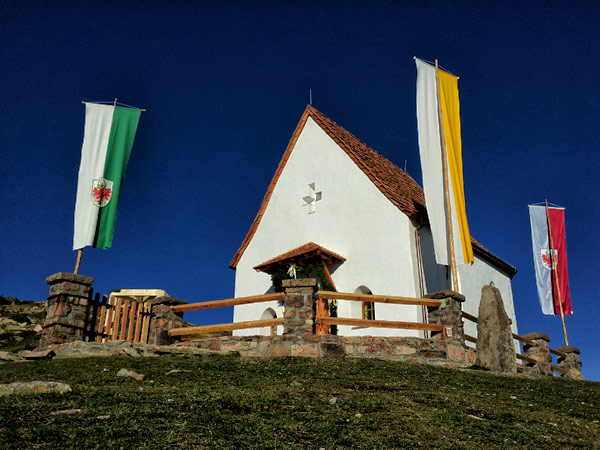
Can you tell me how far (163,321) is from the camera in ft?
44.7

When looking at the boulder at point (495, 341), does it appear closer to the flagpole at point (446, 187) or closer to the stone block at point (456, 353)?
the stone block at point (456, 353)

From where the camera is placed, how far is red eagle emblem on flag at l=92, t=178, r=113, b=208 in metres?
14.6

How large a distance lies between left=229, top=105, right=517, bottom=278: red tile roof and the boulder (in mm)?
5764

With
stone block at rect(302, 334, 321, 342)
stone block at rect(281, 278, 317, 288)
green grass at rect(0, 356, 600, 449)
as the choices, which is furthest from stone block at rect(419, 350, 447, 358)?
stone block at rect(281, 278, 317, 288)

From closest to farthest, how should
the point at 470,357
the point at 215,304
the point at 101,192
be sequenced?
the point at 470,357 < the point at 215,304 < the point at 101,192

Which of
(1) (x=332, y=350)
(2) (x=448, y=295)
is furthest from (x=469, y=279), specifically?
(1) (x=332, y=350)

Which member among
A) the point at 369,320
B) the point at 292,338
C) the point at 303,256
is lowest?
the point at 292,338

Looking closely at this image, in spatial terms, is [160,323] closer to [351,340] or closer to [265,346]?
[265,346]

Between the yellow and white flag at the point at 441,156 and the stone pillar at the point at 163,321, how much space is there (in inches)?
335

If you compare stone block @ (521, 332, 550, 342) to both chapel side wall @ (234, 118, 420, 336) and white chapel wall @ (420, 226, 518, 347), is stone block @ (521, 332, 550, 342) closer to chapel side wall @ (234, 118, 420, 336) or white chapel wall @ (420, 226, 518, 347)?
white chapel wall @ (420, 226, 518, 347)

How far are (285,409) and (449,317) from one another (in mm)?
7606

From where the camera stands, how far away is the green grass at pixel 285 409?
16.6ft

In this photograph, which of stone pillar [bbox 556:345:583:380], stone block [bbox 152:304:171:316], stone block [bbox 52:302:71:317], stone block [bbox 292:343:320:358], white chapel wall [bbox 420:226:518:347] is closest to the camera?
stone block [bbox 292:343:320:358]

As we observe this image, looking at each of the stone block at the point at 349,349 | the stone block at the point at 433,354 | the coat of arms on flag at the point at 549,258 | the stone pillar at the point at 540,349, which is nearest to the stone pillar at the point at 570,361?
the stone pillar at the point at 540,349
